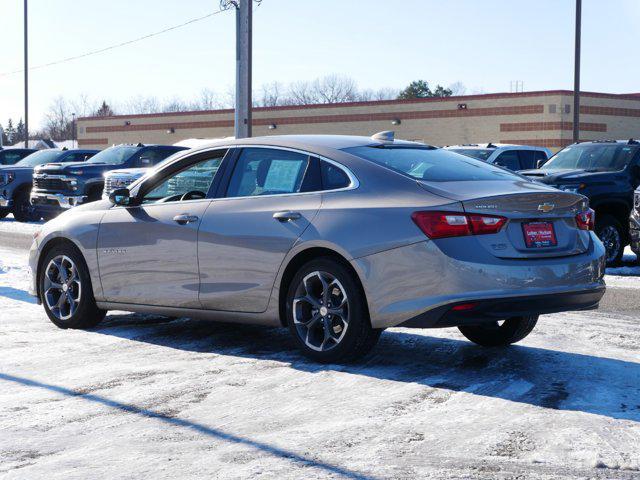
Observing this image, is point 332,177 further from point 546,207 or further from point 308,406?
point 308,406

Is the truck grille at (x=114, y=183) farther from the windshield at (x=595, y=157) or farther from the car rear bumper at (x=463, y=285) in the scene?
the car rear bumper at (x=463, y=285)

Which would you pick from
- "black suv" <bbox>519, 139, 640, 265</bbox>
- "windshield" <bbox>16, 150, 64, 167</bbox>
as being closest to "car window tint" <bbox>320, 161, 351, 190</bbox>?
"black suv" <bbox>519, 139, 640, 265</bbox>

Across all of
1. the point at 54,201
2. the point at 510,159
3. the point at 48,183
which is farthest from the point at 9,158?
the point at 510,159

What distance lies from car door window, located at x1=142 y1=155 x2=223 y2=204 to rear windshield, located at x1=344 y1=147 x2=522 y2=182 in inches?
51.9

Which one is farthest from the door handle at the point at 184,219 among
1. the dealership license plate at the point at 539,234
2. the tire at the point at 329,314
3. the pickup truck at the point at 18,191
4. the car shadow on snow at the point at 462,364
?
the pickup truck at the point at 18,191

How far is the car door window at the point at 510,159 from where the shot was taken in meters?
21.3

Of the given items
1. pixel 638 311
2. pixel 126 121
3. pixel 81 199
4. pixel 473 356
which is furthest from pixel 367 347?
pixel 126 121

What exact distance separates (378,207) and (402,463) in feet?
7.72

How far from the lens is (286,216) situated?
714 cm

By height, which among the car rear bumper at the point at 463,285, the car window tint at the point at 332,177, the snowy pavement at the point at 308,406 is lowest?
the snowy pavement at the point at 308,406

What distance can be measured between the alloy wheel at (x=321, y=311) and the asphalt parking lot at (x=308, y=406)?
0.22 meters

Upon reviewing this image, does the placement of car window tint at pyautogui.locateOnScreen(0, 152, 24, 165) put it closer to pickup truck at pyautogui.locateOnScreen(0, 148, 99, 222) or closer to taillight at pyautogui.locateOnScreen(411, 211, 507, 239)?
pickup truck at pyautogui.locateOnScreen(0, 148, 99, 222)

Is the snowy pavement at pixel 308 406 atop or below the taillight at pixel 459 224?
below

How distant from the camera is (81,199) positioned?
21.6 metres
